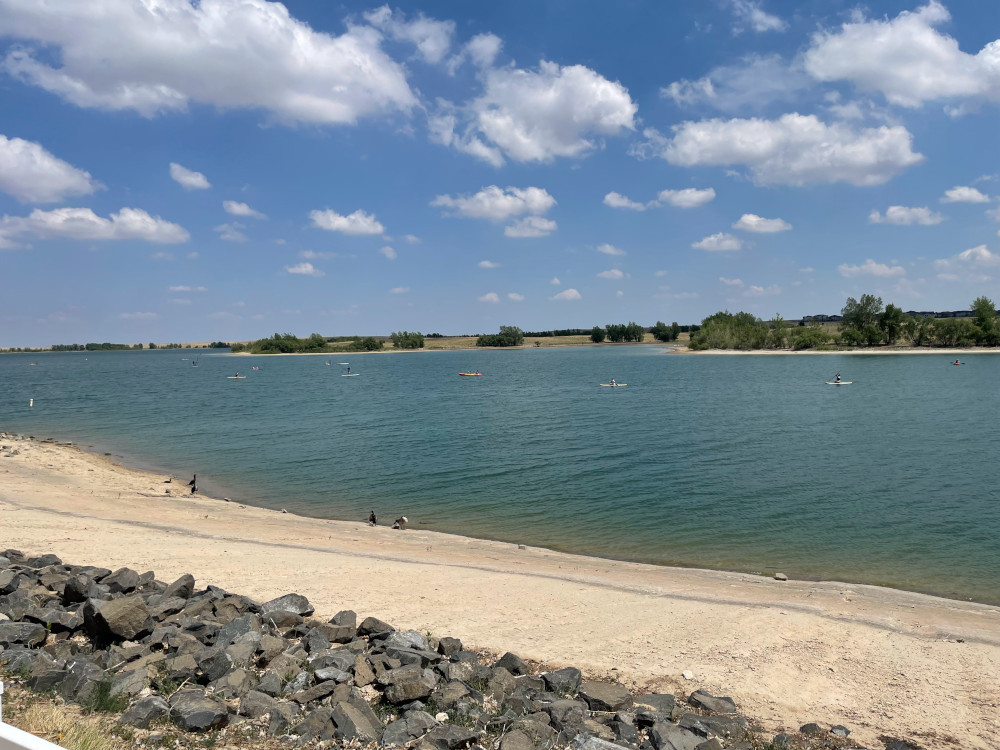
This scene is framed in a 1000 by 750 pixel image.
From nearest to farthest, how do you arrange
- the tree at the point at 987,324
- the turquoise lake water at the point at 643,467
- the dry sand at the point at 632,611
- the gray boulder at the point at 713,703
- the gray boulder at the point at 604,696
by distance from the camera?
the gray boulder at the point at 604,696
the gray boulder at the point at 713,703
the dry sand at the point at 632,611
the turquoise lake water at the point at 643,467
the tree at the point at 987,324

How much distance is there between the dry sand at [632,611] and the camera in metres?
9.91

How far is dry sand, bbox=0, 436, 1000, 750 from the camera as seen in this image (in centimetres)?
991

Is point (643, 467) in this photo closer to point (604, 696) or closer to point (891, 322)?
point (604, 696)

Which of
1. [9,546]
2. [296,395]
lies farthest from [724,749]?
[296,395]

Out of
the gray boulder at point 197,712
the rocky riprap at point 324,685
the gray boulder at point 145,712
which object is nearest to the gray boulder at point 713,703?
the rocky riprap at point 324,685

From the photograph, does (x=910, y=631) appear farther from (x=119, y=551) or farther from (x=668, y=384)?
(x=668, y=384)

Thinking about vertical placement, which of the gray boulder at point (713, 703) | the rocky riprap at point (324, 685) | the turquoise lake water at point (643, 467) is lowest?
the turquoise lake water at point (643, 467)

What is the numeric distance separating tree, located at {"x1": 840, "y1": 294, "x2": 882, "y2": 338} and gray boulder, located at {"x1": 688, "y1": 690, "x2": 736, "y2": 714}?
195990 millimetres

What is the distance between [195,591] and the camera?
12.4 metres

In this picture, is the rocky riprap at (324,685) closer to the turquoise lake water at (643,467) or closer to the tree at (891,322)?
the turquoise lake water at (643,467)

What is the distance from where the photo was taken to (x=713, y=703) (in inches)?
351

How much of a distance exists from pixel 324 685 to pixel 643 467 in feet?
85.6

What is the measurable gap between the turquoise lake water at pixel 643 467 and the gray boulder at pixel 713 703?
1038cm

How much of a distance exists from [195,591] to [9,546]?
7897mm
